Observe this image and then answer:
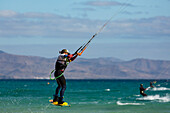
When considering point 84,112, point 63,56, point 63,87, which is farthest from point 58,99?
point 84,112

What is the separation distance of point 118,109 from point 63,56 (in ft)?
61.9

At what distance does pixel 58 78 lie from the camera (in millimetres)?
22328

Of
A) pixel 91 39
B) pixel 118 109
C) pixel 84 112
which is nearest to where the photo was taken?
pixel 91 39

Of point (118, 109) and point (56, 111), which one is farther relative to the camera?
point (118, 109)

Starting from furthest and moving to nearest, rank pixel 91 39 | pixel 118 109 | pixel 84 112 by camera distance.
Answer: pixel 118 109 → pixel 84 112 → pixel 91 39

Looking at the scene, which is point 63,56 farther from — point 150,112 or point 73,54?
point 150,112

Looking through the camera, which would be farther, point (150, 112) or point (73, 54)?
point (150, 112)

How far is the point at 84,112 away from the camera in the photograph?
36875 millimetres

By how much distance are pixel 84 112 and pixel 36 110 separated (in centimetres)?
414

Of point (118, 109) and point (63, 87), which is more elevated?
point (63, 87)

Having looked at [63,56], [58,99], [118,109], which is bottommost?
[118,109]

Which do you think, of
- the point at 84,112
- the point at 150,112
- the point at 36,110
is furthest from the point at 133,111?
the point at 36,110

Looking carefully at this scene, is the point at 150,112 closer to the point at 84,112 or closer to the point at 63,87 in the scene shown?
the point at 84,112

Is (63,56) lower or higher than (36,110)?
higher
